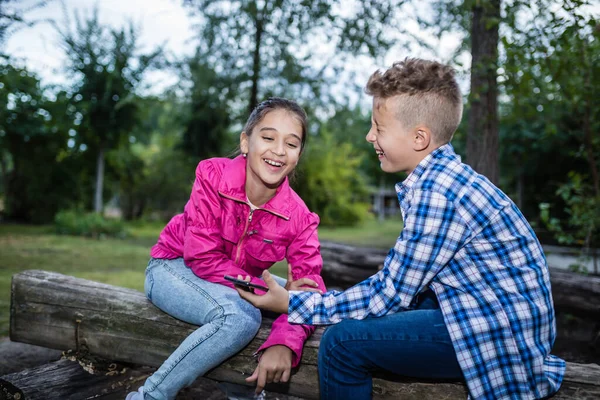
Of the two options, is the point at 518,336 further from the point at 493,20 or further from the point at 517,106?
the point at 517,106

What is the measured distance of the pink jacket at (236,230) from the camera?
222 centimetres

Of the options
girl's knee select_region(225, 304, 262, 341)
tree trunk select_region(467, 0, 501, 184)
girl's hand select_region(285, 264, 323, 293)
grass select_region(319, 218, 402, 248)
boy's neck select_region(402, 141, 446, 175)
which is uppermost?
tree trunk select_region(467, 0, 501, 184)

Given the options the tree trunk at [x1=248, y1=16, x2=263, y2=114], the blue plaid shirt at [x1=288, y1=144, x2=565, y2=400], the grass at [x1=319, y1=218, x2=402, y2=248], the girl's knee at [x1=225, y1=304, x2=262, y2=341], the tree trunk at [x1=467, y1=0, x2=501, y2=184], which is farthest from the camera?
the grass at [x1=319, y1=218, x2=402, y2=248]

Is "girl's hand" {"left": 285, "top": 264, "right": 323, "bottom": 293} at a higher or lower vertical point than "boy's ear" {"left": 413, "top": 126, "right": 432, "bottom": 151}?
lower

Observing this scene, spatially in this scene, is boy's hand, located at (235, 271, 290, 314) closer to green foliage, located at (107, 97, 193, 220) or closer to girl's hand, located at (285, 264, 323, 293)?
girl's hand, located at (285, 264, 323, 293)

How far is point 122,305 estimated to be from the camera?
8.29 feet

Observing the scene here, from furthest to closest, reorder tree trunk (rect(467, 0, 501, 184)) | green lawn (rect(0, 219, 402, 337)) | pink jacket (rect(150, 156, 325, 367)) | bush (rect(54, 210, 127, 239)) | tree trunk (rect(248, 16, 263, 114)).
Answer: bush (rect(54, 210, 127, 239))
tree trunk (rect(248, 16, 263, 114))
green lawn (rect(0, 219, 402, 337))
tree trunk (rect(467, 0, 501, 184))
pink jacket (rect(150, 156, 325, 367))

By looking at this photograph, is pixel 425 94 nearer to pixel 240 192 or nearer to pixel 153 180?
pixel 240 192

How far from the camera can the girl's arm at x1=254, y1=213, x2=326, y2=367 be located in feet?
6.51

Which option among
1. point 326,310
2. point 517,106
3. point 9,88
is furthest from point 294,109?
point 9,88

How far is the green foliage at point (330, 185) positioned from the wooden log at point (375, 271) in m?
13.4

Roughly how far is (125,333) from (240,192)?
1.00m

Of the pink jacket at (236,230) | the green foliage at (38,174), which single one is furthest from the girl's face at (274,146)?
the green foliage at (38,174)

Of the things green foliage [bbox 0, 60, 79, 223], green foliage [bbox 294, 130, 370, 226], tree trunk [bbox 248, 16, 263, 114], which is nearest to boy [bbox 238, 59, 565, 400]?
tree trunk [bbox 248, 16, 263, 114]
